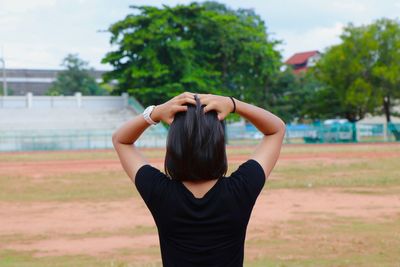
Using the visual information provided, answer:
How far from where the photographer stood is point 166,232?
107 inches

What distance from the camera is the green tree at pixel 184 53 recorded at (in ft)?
178

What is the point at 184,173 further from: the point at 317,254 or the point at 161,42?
the point at 161,42

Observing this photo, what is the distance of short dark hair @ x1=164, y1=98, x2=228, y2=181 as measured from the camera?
2.54 m

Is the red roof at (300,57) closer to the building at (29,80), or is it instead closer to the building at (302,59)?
the building at (302,59)

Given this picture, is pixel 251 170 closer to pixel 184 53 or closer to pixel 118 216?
pixel 118 216

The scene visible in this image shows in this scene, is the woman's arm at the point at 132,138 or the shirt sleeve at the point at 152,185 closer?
the shirt sleeve at the point at 152,185

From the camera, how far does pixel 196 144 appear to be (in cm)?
254

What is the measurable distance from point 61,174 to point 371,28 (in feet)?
131

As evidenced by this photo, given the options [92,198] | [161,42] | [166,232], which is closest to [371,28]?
[161,42]

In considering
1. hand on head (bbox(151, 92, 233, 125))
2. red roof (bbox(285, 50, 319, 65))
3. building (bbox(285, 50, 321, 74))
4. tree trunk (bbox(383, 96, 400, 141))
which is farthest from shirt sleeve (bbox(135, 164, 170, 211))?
red roof (bbox(285, 50, 319, 65))

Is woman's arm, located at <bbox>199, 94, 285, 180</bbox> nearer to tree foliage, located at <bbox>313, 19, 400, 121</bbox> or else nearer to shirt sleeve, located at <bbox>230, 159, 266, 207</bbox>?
shirt sleeve, located at <bbox>230, 159, 266, 207</bbox>

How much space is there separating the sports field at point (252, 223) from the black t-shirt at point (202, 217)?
5.33m

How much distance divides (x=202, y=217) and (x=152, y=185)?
0.24 metres

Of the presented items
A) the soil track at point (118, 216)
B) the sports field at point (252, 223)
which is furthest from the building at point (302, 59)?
the soil track at point (118, 216)
